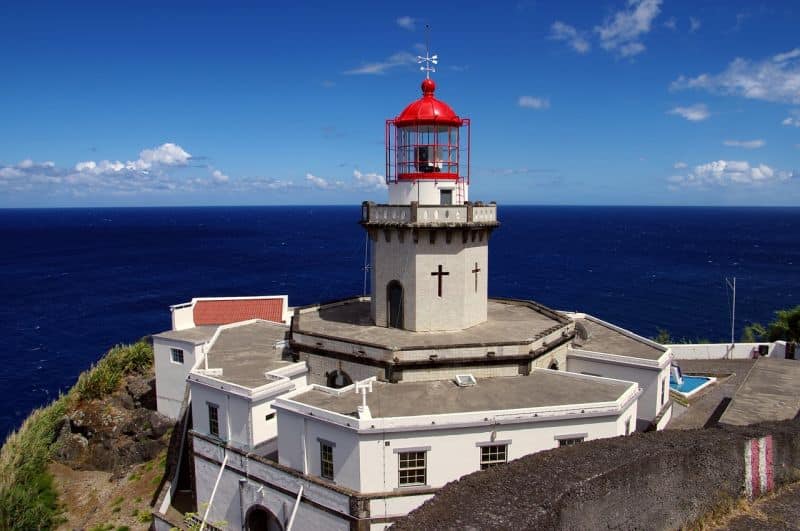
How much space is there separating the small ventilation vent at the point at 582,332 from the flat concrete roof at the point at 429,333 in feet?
5.47

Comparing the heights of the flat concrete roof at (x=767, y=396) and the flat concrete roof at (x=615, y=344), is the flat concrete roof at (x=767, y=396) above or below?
below

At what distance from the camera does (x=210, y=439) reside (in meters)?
20.4

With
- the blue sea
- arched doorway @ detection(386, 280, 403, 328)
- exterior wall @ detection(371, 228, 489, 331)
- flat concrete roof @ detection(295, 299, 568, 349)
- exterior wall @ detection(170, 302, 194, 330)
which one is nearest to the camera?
flat concrete roof @ detection(295, 299, 568, 349)

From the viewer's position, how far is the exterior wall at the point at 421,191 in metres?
22.7

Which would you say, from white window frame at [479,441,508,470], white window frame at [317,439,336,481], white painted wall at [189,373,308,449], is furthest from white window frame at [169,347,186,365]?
white window frame at [479,441,508,470]

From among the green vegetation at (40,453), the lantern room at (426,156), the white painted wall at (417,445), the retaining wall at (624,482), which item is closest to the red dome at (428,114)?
the lantern room at (426,156)

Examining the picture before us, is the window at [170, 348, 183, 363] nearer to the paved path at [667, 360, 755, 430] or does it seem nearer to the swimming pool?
the paved path at [667, 360, 755, 430]

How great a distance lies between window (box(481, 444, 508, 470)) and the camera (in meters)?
16.7

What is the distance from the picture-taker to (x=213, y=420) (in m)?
20.6

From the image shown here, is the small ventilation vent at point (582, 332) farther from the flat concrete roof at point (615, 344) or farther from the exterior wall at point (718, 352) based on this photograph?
the exterior wall at point (718, 352)

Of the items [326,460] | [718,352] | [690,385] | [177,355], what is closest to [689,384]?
[690,385]

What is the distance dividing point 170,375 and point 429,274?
54.5 feet

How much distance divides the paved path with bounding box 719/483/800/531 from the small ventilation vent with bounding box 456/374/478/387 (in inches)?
347

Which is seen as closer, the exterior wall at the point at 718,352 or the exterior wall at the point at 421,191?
the exterior wall at the point at 421,191
